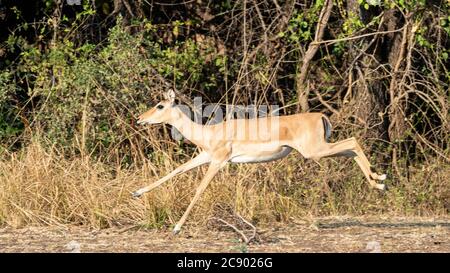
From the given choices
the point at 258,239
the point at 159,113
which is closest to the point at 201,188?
the point at 258,239

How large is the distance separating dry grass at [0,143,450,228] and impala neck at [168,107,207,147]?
416mm

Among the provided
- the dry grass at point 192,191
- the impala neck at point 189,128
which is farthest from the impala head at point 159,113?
the dry grass at point 192,191

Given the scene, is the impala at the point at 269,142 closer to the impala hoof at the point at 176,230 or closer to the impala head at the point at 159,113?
the impala head at the point at 159,113

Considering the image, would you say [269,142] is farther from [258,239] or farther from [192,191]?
[258,239]

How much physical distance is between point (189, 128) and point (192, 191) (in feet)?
2.01

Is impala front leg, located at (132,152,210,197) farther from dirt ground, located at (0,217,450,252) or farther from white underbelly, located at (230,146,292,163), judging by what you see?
dirt ground, located at (0,217,450,252)

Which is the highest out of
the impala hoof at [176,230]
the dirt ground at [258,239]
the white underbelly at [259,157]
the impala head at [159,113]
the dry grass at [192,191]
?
the impala head at [159,113]

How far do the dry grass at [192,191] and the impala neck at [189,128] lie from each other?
16.4 inches

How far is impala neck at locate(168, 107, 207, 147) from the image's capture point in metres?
9.80

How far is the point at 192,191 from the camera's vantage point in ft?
32.1

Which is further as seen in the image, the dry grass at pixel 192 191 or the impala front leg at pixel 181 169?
the dry grass at pixel 192 191

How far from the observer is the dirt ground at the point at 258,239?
8.11m

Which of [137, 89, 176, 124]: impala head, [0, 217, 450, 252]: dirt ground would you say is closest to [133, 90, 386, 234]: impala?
[137, 89, 176, 124]: impala head

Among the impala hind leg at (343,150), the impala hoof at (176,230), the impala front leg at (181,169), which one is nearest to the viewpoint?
the impala hoof at (176,230)
